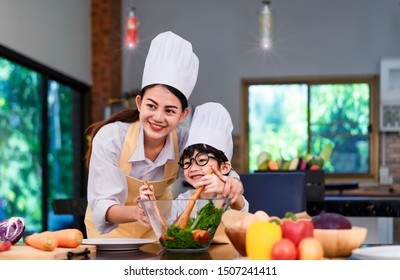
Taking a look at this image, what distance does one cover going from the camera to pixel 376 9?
5863mm

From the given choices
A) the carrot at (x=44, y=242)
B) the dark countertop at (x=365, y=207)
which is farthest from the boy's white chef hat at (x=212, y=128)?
the dark countertop at (x=365, y=207)

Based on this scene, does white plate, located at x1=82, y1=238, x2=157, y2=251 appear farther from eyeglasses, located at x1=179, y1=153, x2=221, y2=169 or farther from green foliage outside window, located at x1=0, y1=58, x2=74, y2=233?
green foliage outside window, located at x1=0, y1=58, x2=74, y2=233

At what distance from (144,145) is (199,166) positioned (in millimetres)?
145

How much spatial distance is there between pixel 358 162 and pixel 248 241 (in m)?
5.10

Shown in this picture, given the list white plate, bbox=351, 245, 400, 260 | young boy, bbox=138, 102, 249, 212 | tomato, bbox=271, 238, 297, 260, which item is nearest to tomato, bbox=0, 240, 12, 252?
young boy, bbox=138, 102, 249, 212

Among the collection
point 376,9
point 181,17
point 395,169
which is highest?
point 376,9

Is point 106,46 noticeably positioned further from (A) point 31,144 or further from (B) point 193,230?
(B) point 193,230

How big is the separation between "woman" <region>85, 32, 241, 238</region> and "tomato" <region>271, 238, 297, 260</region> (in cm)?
47

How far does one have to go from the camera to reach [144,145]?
1731 millimetres

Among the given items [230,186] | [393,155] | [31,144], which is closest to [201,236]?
[230,186]
